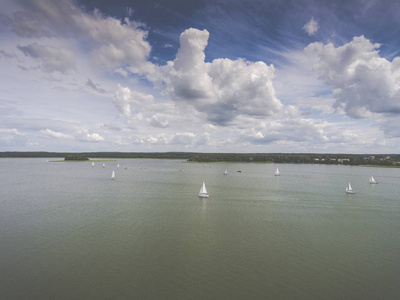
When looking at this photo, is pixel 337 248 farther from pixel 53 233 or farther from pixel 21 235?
pixel 21 235

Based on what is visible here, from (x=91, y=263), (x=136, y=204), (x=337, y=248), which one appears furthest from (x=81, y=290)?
(x=136, y=204)

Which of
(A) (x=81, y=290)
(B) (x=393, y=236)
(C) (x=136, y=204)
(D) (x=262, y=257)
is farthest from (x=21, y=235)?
(B) (x=393, y=236)

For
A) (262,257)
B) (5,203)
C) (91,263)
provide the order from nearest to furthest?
(91,263), (262,257), (5,203)

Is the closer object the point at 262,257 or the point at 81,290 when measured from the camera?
the point at 81,290

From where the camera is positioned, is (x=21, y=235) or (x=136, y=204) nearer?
(x=21, y=235)

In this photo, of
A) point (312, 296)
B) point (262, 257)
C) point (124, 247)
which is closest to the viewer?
point (312, 296)

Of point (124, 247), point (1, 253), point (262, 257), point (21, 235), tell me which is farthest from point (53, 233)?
point (262, 257)

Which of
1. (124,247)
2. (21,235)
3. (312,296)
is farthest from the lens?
(21,235)

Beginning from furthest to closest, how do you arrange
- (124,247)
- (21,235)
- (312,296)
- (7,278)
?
1. (21,235)
2. (124,247)
3. (7,278)
4. (312,296)

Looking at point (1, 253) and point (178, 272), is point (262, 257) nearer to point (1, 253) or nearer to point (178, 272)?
point (178, 272)
